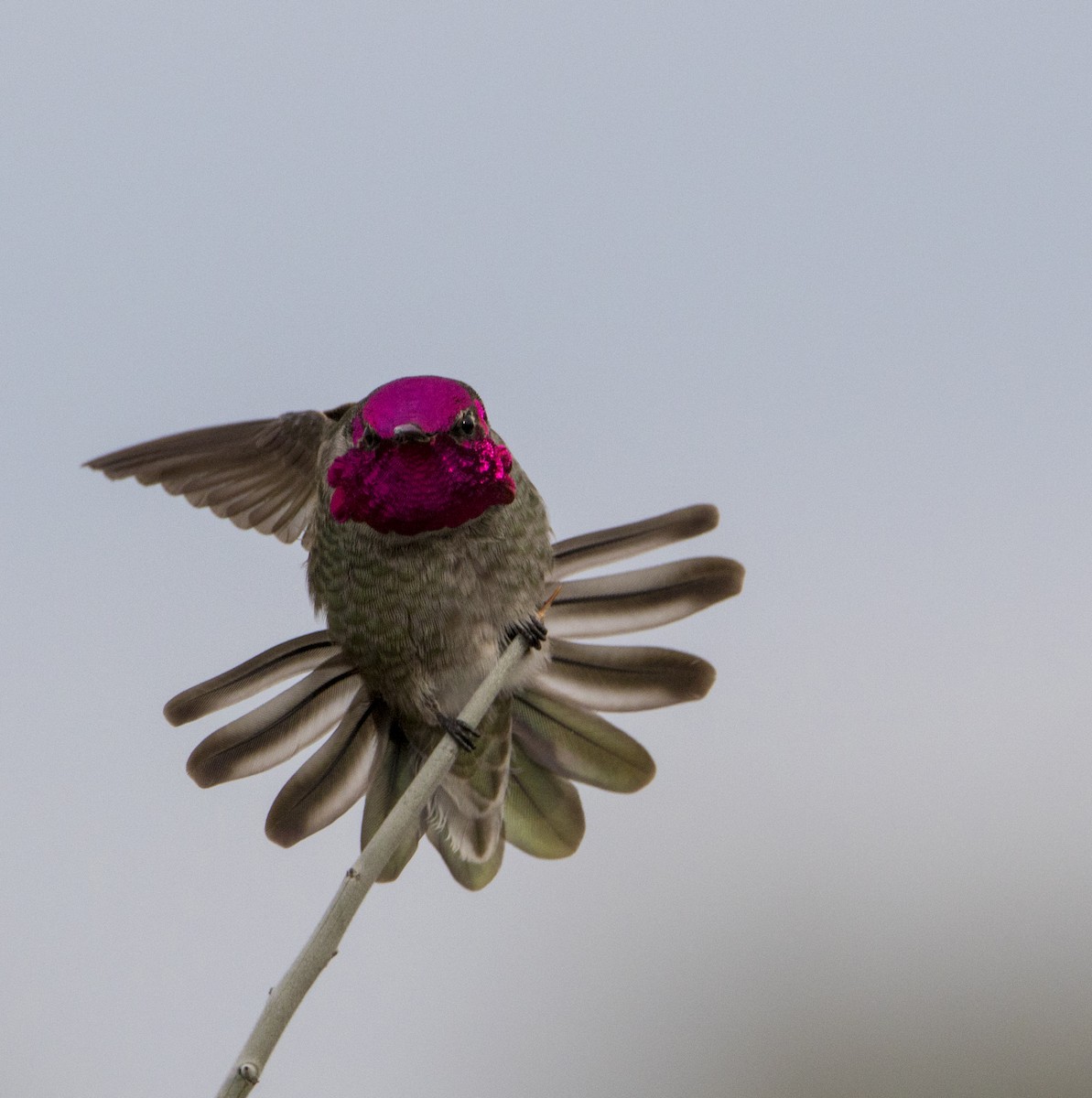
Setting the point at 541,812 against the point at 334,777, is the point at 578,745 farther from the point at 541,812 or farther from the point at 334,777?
the point at 334,777

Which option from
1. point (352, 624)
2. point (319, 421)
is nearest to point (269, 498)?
point (319, 421)

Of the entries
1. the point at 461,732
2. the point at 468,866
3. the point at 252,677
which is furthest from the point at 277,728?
the point at 461,732

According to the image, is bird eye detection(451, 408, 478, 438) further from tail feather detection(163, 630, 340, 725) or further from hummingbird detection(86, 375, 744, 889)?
tail feather detection(163, 630, 340, 725)

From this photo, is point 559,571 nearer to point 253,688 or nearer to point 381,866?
point 253,688

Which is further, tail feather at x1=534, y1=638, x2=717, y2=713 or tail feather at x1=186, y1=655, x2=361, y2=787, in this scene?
tail feather at x1=534, y1=638, x2=717, y2=713

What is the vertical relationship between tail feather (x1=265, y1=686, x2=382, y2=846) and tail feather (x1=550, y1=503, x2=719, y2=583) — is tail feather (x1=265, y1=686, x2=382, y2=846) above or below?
below

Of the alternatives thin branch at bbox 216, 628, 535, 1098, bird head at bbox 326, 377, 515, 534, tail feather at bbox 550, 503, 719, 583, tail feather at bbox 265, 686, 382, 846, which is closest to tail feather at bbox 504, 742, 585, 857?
tail feather at bbox 265, 686, 382, 846

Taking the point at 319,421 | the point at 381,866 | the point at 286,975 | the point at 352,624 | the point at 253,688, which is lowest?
the point at 286,975

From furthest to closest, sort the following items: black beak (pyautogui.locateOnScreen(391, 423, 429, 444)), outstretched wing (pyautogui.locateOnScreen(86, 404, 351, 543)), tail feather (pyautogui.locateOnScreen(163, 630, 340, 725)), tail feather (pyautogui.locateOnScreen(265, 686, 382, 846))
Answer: outstretched wing (pyautogui.locateOnScreen(86, 404, 351, 543)) < tail feather (pyautogui.locateOnScreen(265, 686, 382, 846)) < tail feather (pyautogui.locateOnScreen(163, 630, 340, 725)) < black beak (pyautogui.locateOnScreen(391, 423, 429, 444))
